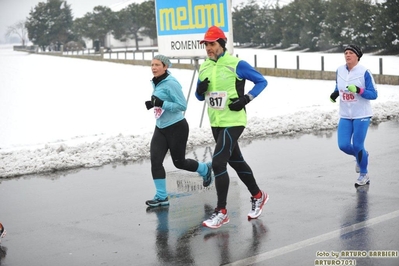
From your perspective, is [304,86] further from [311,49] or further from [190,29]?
[311,49]

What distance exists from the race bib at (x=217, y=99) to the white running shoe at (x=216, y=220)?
1.06 m

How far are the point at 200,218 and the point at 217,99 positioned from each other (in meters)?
1.30

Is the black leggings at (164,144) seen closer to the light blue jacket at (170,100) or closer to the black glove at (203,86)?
the light blue jacket at (170,100)

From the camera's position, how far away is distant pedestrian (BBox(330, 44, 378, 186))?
9.45 m

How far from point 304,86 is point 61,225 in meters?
23.5

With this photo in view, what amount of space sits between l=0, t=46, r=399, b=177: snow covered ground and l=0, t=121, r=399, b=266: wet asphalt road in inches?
38.1

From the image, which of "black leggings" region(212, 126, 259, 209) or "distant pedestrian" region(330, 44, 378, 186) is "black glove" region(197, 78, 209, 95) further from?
"distant pedestrian" region(330, 44, 378, 186)

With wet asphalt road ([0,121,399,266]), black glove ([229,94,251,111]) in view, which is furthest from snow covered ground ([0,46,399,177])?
black glove ([229,94,251,111])

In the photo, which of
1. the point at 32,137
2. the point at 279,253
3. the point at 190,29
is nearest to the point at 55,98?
the point at 32,137

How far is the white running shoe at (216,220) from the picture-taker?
300 inches

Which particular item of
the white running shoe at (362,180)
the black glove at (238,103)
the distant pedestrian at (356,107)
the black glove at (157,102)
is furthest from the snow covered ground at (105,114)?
the black glove at (238,103)

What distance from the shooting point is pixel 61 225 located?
26.8 ft

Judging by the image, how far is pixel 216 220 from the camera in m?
7.66

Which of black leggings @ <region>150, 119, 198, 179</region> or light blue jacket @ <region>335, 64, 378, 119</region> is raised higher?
light blue jacket @ <region>335, 64, 378, 119</region>
